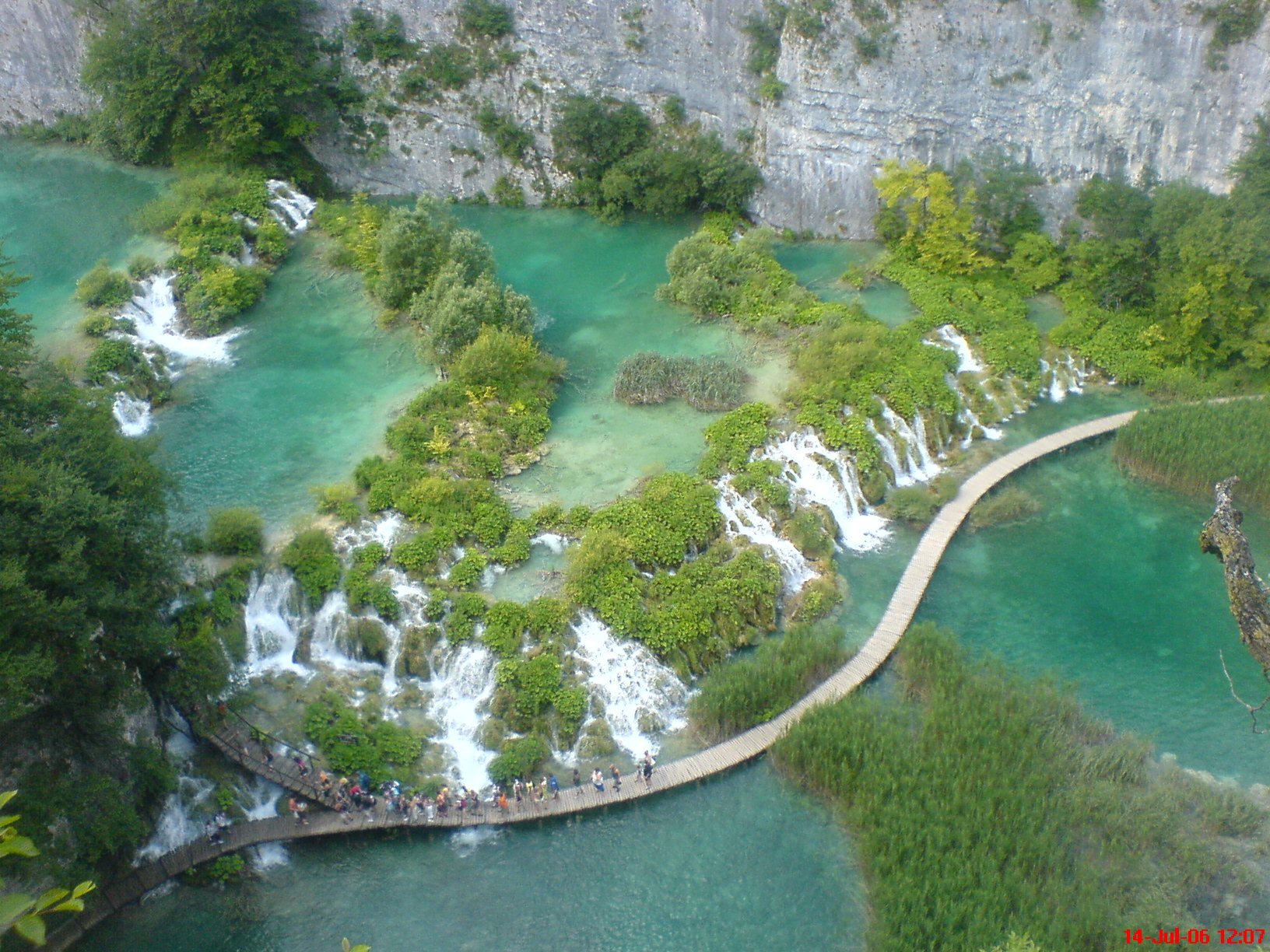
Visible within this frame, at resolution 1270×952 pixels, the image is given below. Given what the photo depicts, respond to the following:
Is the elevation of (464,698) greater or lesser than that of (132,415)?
lesser

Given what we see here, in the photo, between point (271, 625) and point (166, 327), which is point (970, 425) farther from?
point (166, 327)

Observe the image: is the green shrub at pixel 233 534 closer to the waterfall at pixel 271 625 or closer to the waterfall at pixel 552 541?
the waterfall at pixel 271 625

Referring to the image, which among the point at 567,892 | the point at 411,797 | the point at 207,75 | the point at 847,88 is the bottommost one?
the point at 567,892

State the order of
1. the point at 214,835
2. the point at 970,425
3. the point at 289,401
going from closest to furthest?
the point at 214,835 → the point at 289,401 → the point at 970,425

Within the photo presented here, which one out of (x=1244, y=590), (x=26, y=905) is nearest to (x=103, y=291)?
(x=26, y=905)

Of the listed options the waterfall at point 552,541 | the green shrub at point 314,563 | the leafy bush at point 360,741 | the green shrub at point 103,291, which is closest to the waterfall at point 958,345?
the waterfall at point 552,541

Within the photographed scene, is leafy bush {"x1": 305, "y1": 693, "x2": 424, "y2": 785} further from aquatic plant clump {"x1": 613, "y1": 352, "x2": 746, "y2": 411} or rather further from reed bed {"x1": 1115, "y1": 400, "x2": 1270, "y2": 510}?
reed bed {"x1": 1115, "y1": 400, "x2": 1270, "y2": 510}

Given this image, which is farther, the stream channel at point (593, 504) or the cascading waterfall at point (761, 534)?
the cascading waterfall at point (761, 534)
